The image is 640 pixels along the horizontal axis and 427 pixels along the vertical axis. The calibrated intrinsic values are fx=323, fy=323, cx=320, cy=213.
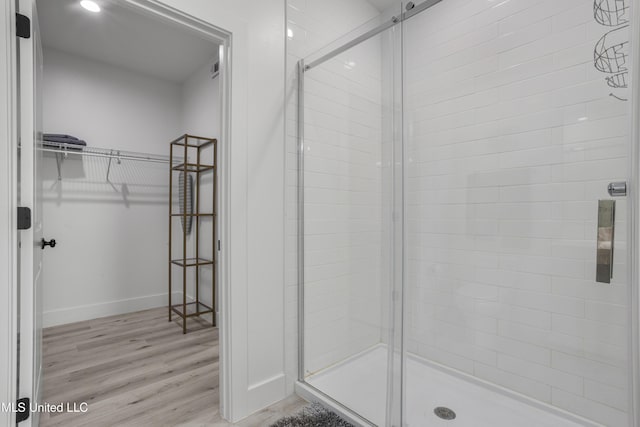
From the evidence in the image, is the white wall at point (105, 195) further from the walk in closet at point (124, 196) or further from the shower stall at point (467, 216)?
the shower stall at point (467, 216)

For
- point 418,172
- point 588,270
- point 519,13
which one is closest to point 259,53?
point 418,172

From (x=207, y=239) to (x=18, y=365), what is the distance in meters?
2.15

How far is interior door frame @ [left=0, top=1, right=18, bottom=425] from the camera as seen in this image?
1107 mm

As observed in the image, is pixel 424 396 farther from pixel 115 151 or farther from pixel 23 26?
pixel 115 151

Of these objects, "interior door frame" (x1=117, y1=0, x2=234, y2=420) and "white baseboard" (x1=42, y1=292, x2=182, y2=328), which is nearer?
"interior door frame" (x1=117, y1=0, x2=234, y2=420)

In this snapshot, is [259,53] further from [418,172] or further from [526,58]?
[526,58]

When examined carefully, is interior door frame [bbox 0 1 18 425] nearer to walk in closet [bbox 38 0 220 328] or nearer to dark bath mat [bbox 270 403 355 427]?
dark bath mat [bbox 270 403 355 427]

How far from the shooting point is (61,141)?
9.38ft

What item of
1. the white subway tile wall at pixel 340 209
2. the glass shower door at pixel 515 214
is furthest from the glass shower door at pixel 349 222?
the glass shower door at pixel 515 214

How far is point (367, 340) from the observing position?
1835 mm

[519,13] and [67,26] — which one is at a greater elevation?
[67,26]

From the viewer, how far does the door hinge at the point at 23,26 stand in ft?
3.90

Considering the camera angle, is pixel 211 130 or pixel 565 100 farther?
pixel 211 130

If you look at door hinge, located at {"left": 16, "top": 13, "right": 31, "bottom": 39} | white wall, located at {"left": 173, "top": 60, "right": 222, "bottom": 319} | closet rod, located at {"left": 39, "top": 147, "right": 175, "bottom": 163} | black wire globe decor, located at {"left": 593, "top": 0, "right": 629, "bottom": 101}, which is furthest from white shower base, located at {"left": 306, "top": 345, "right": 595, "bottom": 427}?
closet rod, located at {"left": 39, "top": 147, "right": 175, "bottom": 163}
